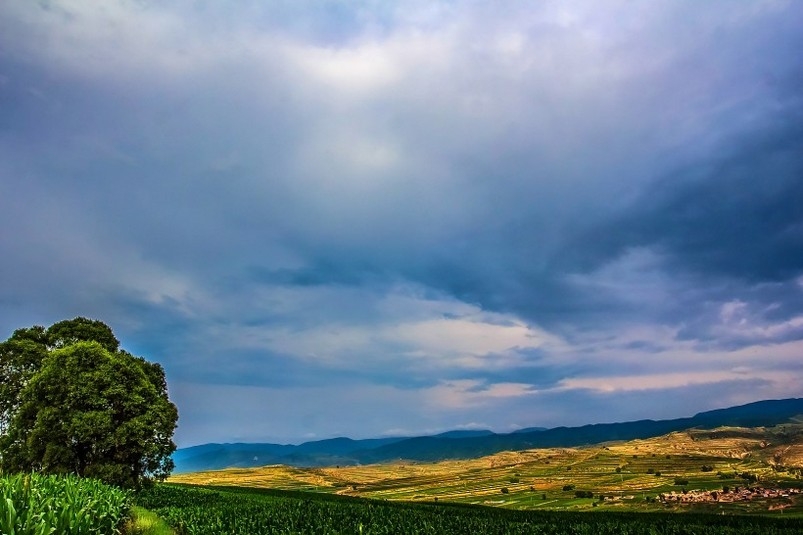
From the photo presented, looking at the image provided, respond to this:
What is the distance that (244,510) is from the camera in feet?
158

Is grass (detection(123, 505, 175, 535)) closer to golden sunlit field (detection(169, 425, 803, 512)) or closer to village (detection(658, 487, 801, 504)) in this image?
golden sunlit field (detection(169, 425, 803, 512))

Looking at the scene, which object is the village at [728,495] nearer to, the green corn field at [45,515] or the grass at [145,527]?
the grass at [145,527]

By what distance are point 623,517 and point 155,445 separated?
58619 mm

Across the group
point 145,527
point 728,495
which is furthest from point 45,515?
point 728,495

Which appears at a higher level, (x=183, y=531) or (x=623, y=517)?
(x=183, y=531)

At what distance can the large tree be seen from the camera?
42.8m

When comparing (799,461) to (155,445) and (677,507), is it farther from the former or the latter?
(155,445)

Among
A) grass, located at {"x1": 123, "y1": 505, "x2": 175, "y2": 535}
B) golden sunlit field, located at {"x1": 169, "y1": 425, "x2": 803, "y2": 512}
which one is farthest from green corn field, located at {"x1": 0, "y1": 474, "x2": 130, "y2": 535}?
golden sunlit field, located at {"x1": 169, "y1": 425, "x2": 803, "y2": 512}

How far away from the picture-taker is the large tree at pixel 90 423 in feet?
140

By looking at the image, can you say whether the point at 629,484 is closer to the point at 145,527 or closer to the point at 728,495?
the point at 728,495

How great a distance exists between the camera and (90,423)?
42.8 meters

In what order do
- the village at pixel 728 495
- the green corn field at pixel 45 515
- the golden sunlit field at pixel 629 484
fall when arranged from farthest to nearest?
the golden sunlit field at pixel 629 484, the village at pixel 728 495, the green corn field at pixel 45 515

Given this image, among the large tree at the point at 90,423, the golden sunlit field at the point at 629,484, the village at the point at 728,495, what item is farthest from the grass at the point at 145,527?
the village at the point at 728,495

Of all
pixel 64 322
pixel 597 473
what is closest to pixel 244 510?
pixel 64 322
